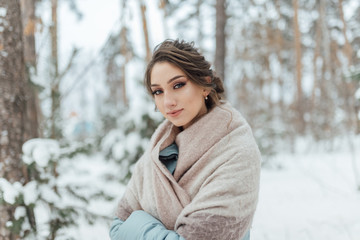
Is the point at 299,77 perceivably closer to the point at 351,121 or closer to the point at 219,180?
the point at 351,121

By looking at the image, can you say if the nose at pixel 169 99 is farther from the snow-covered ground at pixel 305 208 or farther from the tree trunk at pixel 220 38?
the tree trunk at pixel 220 38

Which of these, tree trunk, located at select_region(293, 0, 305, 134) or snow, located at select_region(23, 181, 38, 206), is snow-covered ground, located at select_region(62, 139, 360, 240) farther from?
tree trunk, located at select_region(293, 0, 305, 134)

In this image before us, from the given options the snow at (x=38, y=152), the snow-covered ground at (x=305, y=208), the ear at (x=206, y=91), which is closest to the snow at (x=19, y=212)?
the snow at (x=38, y=152)

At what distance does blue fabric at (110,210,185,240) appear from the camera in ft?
3.94

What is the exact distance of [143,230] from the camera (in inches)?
49.5

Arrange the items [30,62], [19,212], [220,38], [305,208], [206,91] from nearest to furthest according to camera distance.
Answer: [206,91]
[19,212]
[30,62]
[305,208]
[220,38]

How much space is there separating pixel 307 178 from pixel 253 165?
5735mm

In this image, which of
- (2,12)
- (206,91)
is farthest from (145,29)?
(206,91)

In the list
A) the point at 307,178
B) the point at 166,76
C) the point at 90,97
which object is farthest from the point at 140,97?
the point at 90,97

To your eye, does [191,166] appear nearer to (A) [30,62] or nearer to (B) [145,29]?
(A) [30,62]

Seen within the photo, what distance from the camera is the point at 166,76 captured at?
1359 mm

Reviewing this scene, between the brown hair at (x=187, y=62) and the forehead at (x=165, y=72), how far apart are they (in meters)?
0.02

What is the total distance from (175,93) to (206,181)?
17.7 inches

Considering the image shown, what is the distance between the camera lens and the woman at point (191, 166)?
1.17 metres
